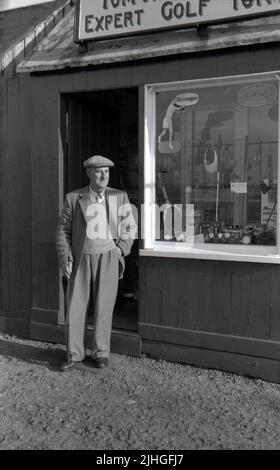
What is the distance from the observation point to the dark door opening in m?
5.61

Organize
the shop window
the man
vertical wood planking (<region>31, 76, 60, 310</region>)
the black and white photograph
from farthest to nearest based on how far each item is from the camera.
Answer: vertical wood planking (<region>31, 76, 60, 310</region>), the man, the shop window, the black and white photograph

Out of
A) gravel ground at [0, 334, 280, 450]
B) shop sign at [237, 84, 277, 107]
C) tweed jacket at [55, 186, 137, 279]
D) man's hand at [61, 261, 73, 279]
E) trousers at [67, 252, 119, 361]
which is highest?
shop sign at [237, 84, 277, 107]

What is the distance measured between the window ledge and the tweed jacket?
0.29 m

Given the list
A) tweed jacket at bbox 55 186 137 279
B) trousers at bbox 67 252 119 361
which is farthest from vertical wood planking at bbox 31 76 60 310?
trousers at bbox 67 252 119 361

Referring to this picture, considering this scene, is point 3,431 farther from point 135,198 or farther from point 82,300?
point 135,198

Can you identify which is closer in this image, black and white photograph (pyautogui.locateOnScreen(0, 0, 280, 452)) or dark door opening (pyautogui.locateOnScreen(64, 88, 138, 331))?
black and white photograph (pyautogui.locateOnScreen(0, 0, 280, 452))

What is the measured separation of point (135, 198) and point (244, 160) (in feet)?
7.42

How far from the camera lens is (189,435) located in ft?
11.9

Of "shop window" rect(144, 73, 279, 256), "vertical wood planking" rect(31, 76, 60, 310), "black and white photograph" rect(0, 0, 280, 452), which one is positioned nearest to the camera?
"black and white photograph" rect(0, 0, 280, 452)

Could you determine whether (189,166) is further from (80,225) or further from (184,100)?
(80,225)

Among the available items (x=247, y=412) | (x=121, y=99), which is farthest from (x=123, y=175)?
(x=247, y=412)

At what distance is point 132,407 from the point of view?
13.4 feet

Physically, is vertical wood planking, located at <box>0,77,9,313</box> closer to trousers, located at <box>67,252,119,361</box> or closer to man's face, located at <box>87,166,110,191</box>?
trousers, located at <box>67,252,119,361</box>

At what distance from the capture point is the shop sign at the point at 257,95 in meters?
4.55
